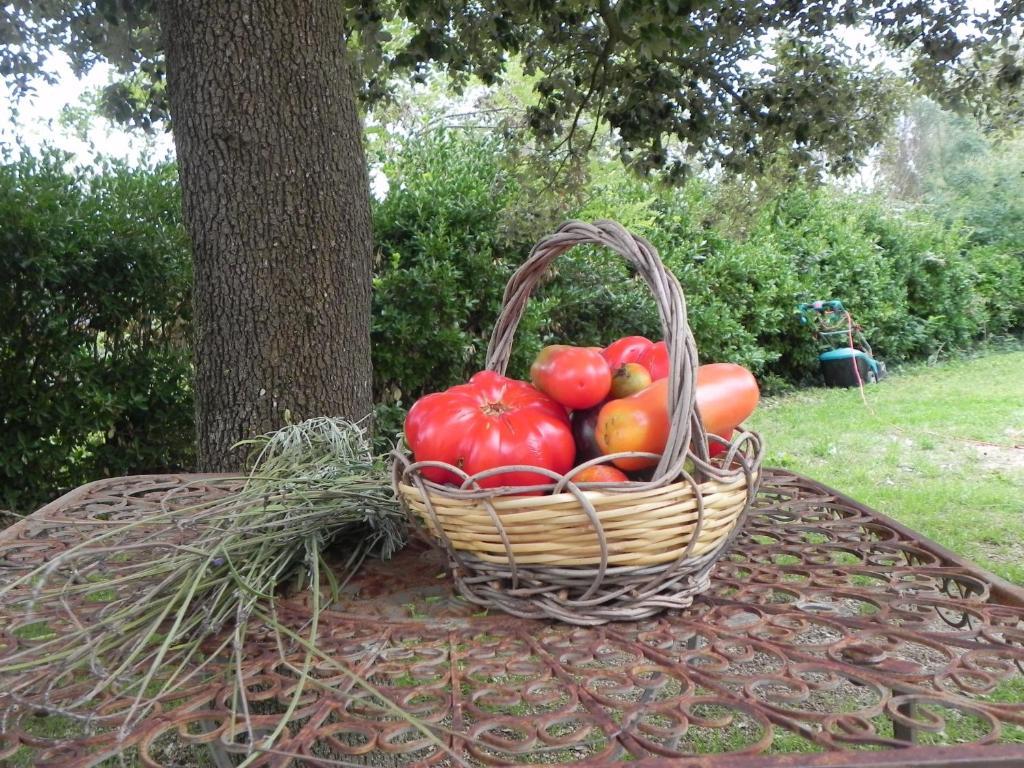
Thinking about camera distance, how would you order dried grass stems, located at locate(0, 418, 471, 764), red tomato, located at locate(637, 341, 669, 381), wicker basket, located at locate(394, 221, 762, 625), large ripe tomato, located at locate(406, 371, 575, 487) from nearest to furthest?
1. dried grass stems, located at locate(0, 418, 471, 764)
2. wicker basket, located at locate(394, 221, 762, 625)
3. large ripe tomato, located at locate(406, 371, 575, 487)
4. red tomato, located at locate(637, 341, 669, 381)

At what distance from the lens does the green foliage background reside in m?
→ 3.28

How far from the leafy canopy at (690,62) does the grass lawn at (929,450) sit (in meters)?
1.78

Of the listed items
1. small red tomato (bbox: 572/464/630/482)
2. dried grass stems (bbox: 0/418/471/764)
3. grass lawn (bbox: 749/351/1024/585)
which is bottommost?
grass lawn (bbox: 749/351/1024/585)

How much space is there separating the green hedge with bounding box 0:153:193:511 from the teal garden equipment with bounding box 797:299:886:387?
20.3 feet

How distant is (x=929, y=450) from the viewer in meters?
5.31

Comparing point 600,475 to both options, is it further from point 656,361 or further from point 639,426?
point 656,361

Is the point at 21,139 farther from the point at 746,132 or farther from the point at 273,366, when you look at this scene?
the point at 746,132

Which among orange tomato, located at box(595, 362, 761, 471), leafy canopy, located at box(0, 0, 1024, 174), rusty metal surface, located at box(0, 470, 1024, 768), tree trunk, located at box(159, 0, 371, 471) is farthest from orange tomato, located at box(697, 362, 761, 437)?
leafy canopy, located at box(0, 0, 1024, 174)

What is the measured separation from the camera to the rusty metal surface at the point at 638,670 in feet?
2.39

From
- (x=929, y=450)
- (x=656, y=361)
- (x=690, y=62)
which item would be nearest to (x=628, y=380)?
(x=656, y=361)

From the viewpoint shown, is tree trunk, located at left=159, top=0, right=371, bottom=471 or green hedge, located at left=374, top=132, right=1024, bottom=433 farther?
green hedge, located at left=374, top=132, right=1024, bottom=433

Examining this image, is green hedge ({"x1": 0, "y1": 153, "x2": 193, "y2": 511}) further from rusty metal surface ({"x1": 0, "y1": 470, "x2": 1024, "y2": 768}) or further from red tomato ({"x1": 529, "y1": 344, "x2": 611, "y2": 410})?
red tomato ({"x1": 529, "y1": 344, "x2": 611, "y2": 410})

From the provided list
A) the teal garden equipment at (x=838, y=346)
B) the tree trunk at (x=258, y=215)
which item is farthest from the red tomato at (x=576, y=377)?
the teal garden equipment at (x=838, y=346)

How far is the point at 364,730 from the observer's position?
0.76 meters
